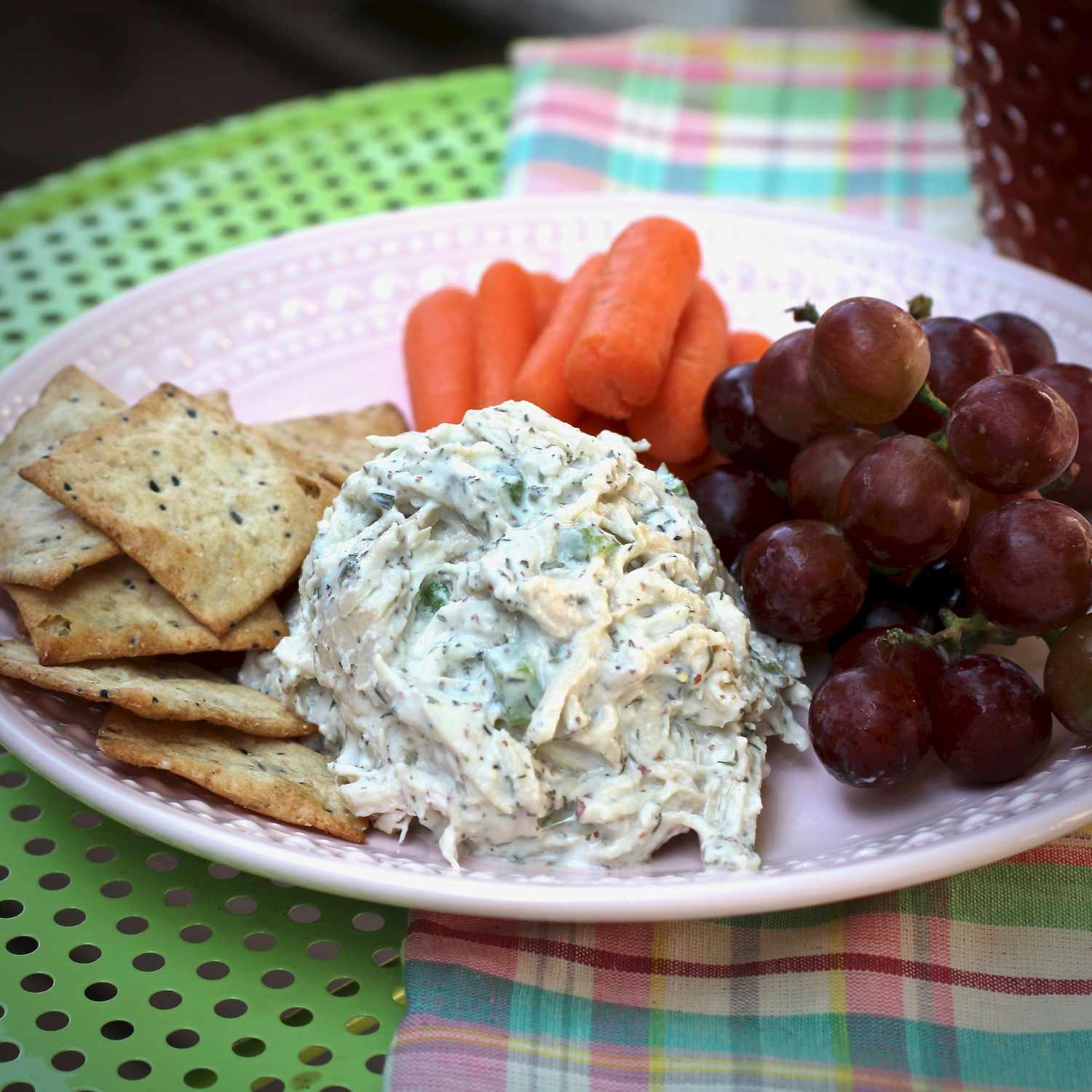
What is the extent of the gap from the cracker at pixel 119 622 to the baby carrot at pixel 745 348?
0.88m

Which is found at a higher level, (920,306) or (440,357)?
(920,306)

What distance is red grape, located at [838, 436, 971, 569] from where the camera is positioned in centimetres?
138

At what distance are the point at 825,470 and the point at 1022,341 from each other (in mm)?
418

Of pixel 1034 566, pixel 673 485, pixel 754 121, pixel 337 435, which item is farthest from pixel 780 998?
pixel 754 121

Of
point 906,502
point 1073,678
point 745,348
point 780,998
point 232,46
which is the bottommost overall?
point 232,46

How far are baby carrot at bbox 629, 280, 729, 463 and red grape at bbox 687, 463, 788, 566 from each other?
170mm

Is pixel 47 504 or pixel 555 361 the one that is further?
pixel 555 361

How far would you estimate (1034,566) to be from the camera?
133 cm

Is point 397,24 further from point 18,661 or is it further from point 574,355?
point 18,661

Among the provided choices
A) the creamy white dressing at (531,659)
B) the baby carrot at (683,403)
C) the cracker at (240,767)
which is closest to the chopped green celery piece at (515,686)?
the creamy white dressing at (531,659)

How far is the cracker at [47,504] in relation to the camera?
150 cm

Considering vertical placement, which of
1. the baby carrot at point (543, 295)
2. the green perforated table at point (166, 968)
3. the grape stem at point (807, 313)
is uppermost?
the grape stem at point (807, 313)

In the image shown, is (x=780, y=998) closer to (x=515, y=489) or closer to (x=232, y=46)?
(x=515, y=489)

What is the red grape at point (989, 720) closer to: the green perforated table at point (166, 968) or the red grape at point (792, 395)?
the red grape at point (792, 395)
